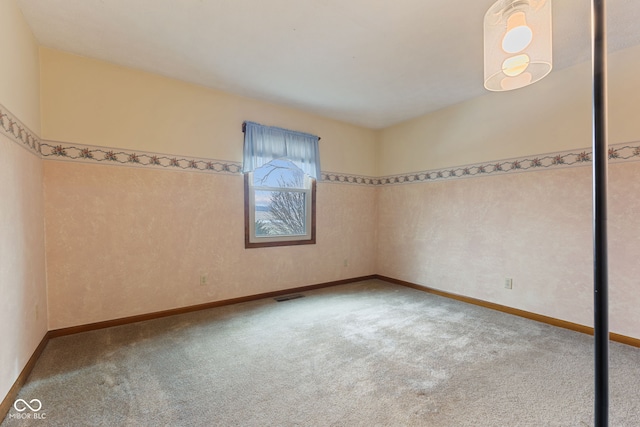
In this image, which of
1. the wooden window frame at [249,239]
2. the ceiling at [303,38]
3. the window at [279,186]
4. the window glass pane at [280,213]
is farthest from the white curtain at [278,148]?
the ceiling at [303,38]

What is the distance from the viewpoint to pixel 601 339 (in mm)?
583

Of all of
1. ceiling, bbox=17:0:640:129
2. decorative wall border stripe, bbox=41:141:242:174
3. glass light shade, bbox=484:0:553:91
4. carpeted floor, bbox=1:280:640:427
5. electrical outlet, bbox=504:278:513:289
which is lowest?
carpeted floor, bbox=1:280:640:427

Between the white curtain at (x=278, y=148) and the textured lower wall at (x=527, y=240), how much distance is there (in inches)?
58.8

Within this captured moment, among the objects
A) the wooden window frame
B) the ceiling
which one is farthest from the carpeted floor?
the ceiling

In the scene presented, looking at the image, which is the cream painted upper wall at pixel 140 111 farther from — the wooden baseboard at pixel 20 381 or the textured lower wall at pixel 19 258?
the wooden baseboard at pixel 20 381

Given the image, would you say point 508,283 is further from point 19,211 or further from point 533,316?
point 19,211

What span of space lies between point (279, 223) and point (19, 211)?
2.37 meters

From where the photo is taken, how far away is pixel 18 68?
6.08ft

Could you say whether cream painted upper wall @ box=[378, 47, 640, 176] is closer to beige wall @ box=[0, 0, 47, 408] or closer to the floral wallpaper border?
the floral wallpaper border

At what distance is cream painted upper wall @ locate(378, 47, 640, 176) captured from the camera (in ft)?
7.63

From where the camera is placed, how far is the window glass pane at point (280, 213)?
11.5 ft

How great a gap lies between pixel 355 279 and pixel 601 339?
3855 mm

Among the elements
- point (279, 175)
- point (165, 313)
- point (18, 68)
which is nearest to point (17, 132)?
point (18, 68)

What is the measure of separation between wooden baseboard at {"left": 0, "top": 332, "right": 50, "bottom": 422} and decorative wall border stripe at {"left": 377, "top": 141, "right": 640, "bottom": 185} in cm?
400
